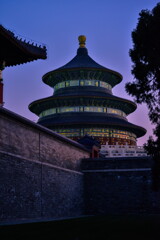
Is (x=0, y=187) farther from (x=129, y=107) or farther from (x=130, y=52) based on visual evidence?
(x=129, y=107)

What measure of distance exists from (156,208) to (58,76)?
27.3 metres

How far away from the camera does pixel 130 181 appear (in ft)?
87.0

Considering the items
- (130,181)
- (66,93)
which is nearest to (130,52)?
(130,181)

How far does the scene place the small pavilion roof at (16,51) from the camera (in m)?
19.4

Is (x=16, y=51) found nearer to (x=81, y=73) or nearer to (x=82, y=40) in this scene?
(x=81, y=73)

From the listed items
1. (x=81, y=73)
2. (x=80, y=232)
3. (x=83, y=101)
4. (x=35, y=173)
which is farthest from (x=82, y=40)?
(x=80, y=232)

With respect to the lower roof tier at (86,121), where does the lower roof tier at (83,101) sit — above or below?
above

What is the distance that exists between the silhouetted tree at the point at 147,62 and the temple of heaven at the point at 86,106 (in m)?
26.4

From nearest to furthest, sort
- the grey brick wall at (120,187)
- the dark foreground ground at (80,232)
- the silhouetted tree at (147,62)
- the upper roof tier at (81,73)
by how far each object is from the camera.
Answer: the dark foreground ground at (80,232), the silhouetted tree at (147,62), the grey brick wall at (120,187), the upper roof tier at (81,73)

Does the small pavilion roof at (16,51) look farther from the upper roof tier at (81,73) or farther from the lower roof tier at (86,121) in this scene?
the upper roof tier at (81,73)

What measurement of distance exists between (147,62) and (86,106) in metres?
29.6

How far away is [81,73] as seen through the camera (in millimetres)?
48094

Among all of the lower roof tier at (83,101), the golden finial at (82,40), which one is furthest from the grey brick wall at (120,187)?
the golden finial at (82,40)

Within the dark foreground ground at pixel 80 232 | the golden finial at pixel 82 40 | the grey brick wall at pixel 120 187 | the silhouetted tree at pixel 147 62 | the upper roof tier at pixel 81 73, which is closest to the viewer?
the dark foreground ground at pixel 80 232
